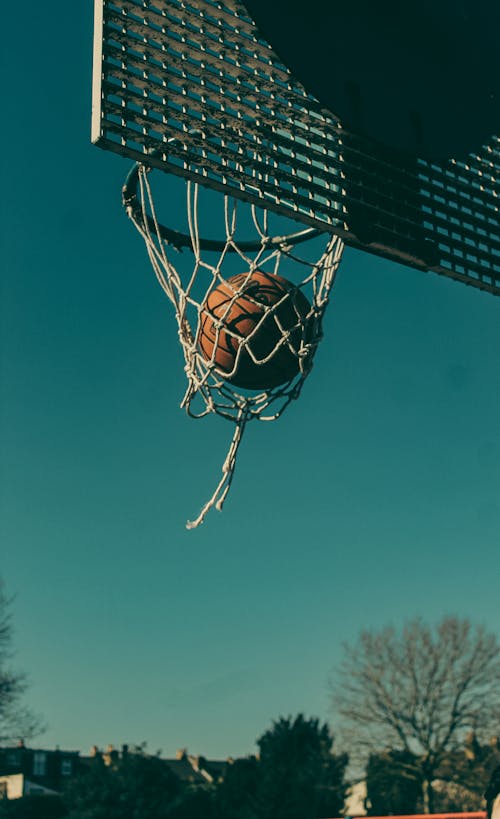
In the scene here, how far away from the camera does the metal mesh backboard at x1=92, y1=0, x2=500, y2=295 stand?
4.42m

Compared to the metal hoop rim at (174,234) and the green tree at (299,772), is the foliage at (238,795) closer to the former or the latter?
the green tree at (299,772)

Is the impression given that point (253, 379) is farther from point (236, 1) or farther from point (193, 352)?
point (236, 1)

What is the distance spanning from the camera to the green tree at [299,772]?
21938mm

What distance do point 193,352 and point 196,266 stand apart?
0.58 m

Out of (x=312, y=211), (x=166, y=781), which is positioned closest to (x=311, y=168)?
(x=312, y=211)

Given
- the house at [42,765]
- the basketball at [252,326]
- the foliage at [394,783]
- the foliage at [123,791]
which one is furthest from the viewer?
the house at [42,765]

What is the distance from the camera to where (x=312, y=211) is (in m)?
4.79

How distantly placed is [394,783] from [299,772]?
20.0 ft

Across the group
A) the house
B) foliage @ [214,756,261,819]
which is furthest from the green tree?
the house

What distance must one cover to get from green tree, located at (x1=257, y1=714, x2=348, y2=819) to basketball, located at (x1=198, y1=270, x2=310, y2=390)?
19361 mm

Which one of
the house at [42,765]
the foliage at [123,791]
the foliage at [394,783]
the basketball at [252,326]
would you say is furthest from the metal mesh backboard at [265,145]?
the house at [42,765]

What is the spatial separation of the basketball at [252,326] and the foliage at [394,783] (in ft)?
82.5

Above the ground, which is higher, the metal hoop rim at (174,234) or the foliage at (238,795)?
the metal hoop rim at (174,234)

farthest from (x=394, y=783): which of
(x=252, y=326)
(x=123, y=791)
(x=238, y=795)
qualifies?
(x=252, y=326)
